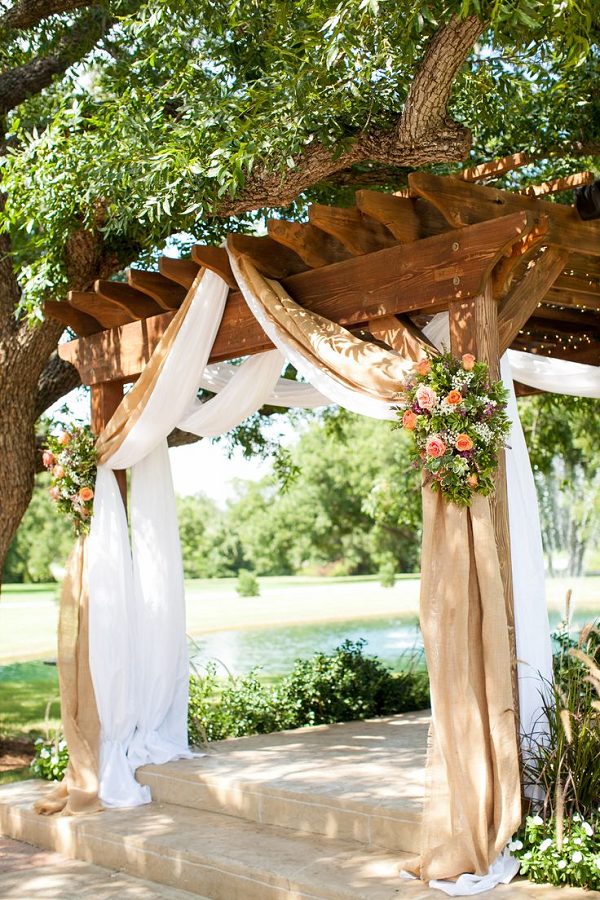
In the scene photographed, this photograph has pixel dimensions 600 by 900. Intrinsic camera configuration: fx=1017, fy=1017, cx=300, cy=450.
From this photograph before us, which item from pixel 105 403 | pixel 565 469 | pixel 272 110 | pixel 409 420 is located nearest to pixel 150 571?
pixel 105 403

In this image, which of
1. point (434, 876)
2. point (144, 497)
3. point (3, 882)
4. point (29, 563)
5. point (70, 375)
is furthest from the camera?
point (29, 563)

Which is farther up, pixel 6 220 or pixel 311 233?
pixel 6 220

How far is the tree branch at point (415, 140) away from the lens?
4559 mm

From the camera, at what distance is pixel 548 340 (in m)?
7.08

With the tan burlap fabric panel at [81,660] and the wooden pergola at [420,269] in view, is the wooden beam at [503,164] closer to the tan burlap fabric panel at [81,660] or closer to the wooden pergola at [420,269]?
A: the wooden pergola at [420,269]

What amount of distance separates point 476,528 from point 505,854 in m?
1.38

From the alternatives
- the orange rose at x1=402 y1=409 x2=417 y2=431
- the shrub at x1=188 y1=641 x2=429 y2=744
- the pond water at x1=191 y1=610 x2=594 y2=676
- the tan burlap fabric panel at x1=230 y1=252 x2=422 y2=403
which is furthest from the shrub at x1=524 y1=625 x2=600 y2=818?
the pond water at x1=191 y1=610 x2=594 y2=676

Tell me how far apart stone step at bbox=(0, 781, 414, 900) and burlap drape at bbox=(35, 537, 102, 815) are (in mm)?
139

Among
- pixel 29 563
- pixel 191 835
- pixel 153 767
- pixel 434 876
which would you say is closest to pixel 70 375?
pixel 153 767

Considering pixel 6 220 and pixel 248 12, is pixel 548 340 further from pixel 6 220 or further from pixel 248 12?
pixel 6 220

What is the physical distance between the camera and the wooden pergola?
4629 mm

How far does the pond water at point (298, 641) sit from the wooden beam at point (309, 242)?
12.4 metres

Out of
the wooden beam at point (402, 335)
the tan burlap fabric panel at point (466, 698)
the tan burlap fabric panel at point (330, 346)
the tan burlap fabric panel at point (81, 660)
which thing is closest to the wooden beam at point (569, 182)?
the wooden beam at point (402, 335)

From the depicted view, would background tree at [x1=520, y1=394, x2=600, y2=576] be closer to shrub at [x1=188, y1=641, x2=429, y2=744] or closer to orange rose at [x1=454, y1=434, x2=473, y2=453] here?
shrub at [x1=188, y1=641, x2=429, y2=744]
